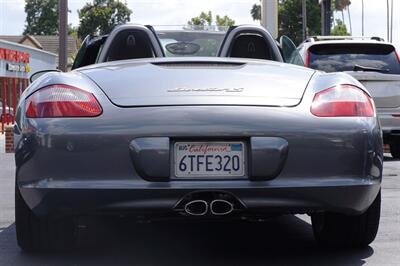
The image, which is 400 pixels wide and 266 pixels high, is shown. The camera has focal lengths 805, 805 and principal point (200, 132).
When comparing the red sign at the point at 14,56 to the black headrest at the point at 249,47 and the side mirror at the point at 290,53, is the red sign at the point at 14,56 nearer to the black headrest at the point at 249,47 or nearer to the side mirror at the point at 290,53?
the side mirror at the point at 290,53

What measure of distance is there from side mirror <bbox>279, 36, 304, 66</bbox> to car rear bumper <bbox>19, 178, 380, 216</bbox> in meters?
1.97

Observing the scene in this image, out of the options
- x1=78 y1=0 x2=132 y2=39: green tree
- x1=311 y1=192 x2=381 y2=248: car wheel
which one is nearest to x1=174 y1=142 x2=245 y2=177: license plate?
x1=311 y1=192 x2=381 y2=248: car wheel

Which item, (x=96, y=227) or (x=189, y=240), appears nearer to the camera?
(x=189, y=240)

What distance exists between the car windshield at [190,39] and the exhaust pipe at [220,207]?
6.52 ft

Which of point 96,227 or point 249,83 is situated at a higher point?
point 249,83

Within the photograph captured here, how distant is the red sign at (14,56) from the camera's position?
34.7 meters

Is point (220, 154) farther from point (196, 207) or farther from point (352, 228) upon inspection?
point (352, 228)

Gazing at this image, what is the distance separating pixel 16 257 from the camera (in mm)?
4582

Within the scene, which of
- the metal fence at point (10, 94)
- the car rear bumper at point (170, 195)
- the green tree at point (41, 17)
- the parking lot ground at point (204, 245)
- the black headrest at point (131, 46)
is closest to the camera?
the car rear bumper at point (170, 195)

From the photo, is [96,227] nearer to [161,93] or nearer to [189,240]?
[189,240]

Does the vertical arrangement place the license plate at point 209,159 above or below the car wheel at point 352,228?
above

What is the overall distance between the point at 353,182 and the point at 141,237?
1.74 metres

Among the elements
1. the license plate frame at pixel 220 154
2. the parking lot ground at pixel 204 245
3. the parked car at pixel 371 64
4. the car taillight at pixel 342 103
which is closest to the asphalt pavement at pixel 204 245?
the parking lot ground at pixel 204 245

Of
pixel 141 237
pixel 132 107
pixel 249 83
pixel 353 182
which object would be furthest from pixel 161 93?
pixel 141 237
